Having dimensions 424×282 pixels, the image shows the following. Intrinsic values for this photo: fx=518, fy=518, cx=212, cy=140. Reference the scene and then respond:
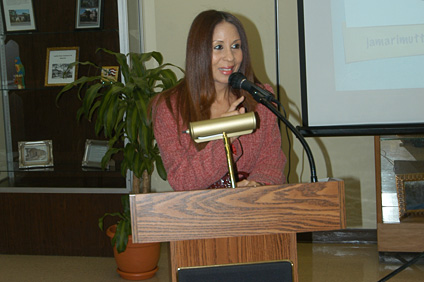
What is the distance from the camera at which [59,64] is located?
11.7 feet

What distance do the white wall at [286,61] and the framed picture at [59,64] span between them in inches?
20.6

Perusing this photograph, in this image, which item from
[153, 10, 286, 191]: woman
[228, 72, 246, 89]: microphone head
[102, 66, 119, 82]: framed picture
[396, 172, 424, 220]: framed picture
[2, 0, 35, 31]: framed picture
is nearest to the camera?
[228, 72, 246, 89]: microphone head

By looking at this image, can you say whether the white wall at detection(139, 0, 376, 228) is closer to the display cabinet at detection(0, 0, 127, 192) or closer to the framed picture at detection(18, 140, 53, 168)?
the display cabinet at detection(0, 0, 127, 192)

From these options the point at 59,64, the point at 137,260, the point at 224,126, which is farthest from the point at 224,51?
the point at 59,64

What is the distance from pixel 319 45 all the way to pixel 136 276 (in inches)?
72.9

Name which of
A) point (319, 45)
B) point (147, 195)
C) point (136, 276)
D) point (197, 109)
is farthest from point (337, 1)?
point (136, 276)

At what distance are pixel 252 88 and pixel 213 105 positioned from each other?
0.45m

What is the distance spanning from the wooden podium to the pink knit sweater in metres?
0.35

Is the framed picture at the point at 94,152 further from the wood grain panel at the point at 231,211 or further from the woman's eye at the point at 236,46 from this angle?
the wood grain panel at the point at 231,211

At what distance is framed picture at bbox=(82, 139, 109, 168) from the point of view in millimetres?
3611

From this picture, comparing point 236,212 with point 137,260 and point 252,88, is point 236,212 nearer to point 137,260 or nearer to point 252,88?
point 252,88

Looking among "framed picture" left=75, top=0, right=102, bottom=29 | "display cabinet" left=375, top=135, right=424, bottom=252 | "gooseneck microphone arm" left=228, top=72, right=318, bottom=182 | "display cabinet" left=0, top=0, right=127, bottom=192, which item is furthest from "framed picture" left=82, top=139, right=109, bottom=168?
"gooseneck microphone arm" left=228, top=72, right=318, bottom=182

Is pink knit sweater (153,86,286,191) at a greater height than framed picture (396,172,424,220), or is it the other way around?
pink knit sweater (153,86,286,191)

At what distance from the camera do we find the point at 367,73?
1915 mm
